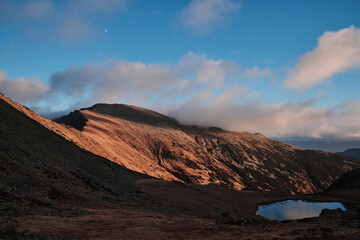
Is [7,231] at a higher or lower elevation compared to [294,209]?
higher

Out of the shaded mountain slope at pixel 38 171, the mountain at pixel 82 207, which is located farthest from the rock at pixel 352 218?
the shaded mountain slope at pixel 38 171

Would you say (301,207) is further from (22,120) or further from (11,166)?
(22,120)

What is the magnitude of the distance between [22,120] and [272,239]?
55760 millimetres

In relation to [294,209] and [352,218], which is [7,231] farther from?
[294,209]

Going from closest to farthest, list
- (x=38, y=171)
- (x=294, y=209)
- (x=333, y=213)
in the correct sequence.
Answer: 1. (x=333, y=213)
2. (x=38, y=171)
3. (x=294, y=209)

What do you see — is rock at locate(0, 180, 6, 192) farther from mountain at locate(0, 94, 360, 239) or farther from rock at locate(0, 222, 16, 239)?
rock at locate(0, 222, 16, 239)

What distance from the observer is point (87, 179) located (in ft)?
135

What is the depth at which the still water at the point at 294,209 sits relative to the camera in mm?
60219

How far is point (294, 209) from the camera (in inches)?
2616

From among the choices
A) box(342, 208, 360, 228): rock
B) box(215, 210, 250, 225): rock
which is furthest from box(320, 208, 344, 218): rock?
box(215, 210, 250, 225): rock

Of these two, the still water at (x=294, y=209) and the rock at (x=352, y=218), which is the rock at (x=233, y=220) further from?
the still water at (x=294, y=209)

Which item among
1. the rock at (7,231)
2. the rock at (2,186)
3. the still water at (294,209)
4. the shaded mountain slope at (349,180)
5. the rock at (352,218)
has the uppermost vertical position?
the rock at (2,186)

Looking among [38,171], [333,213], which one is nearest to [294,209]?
[333,213]

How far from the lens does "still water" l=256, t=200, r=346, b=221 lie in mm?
60219
